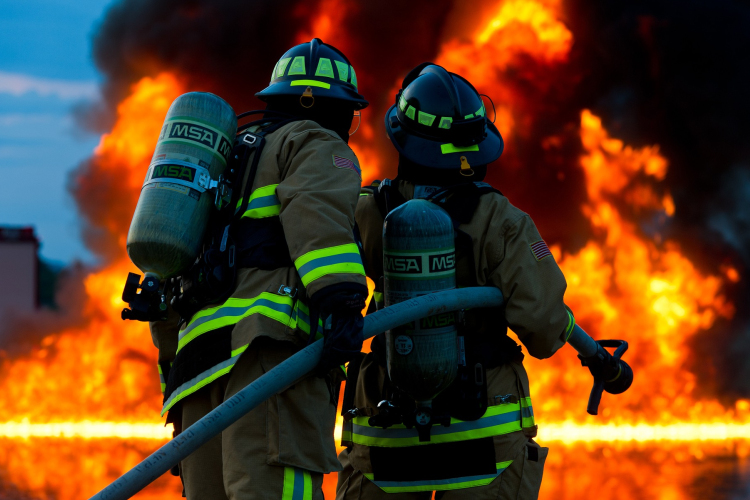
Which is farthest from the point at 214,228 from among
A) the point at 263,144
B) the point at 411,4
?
the point at 411,4

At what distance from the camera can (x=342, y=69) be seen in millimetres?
3283

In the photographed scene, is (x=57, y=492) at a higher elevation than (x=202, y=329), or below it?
higher

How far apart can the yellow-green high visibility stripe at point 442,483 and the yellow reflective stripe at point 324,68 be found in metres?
1.61

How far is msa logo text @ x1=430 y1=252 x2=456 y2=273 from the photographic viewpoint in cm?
284

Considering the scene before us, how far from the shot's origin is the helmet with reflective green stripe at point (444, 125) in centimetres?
313

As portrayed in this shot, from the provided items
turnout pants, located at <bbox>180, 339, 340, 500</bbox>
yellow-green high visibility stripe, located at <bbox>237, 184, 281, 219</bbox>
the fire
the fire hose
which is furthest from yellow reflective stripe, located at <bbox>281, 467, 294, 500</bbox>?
the fire

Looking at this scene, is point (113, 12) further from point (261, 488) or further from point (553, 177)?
point (261, 488)

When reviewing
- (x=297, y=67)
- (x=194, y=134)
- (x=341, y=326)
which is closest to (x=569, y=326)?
(x=341, y=326)

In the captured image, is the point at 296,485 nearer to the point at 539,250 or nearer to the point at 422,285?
the point at 422,285

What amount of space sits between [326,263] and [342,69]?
1.04 meters

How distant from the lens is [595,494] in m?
5.60

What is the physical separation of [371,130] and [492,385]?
23.1 ft

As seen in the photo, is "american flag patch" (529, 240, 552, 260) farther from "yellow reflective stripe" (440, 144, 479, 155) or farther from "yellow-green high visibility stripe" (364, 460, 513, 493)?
"yellow-green high visibility stripe" (364, 460, 513, 493)

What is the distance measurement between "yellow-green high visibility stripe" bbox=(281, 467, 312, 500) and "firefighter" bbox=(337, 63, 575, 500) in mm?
435
